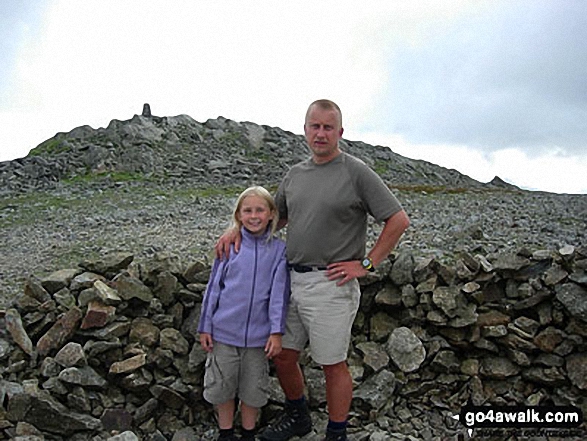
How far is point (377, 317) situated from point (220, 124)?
47877 mm

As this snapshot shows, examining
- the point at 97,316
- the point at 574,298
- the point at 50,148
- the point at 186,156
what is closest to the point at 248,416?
the point at 97,316

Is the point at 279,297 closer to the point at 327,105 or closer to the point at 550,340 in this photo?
the point at 327,105

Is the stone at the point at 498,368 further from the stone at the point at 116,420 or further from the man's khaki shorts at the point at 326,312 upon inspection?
the stone at the point at 116,420

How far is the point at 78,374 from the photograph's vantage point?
6.80 metres

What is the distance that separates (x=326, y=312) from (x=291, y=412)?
5.13 ft

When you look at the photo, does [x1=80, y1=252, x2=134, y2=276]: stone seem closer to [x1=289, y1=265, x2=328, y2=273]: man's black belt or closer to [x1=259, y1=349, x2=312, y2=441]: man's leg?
[x1=259, y1=349, x2=312, y2=441]: man's leg

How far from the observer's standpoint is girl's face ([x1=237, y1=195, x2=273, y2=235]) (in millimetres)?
6121

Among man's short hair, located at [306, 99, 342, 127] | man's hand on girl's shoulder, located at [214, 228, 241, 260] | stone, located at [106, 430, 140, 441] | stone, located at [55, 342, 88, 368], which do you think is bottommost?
stone, located at [106, 430, 140, 441]

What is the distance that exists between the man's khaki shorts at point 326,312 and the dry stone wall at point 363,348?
4.64 ft

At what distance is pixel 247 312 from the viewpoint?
600cm

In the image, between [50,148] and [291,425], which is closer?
[291,425]

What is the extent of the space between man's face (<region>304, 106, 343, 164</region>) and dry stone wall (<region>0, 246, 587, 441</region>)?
2797mm

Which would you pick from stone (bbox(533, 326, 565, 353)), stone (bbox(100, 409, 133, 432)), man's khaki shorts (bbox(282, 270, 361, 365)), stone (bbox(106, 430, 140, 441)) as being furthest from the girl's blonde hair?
stone (bbox(533, 326, 565, 353))
